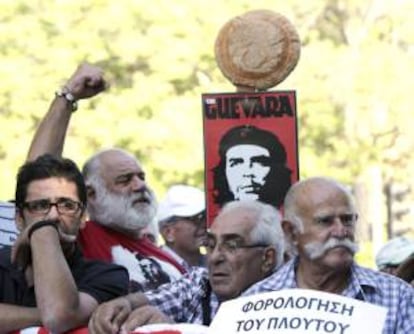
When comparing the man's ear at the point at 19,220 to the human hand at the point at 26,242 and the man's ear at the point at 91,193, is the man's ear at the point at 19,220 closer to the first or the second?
the human hand at the point at 26,242

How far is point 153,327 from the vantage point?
645 centimetres

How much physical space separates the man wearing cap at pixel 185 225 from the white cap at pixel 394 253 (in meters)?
1.13

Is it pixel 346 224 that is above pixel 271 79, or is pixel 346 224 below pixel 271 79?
below

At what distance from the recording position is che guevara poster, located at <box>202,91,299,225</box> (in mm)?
8375

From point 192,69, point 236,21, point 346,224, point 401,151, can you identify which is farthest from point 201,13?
point 346,224

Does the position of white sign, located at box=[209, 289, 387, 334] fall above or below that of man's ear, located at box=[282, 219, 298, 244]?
below

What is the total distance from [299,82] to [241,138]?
18.1 metres

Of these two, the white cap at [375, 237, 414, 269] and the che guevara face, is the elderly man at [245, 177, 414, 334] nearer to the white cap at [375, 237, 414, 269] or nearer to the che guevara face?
the che guevara face

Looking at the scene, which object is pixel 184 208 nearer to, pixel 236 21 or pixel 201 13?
pixel 236 21

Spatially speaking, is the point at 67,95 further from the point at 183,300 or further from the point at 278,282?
the point at 278,282

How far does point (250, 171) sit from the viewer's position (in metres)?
8.39

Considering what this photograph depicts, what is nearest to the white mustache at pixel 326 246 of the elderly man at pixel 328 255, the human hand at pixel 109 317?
the elderly man at pixel 328 255

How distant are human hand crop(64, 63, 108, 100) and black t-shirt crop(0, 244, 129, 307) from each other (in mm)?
1538

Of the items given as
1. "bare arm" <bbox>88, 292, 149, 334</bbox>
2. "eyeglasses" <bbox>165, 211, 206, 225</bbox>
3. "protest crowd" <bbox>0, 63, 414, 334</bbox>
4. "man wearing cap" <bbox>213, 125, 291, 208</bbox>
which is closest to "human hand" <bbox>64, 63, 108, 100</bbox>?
"man wearing cap" <bbox>213, 125, 291, 208</bbox>
